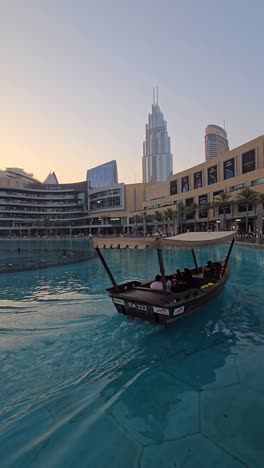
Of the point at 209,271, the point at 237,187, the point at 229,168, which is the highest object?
the point at 229,168

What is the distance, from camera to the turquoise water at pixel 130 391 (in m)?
3.46

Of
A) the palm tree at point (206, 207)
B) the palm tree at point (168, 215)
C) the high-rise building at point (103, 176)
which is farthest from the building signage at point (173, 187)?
the high-rise building at point (103, 176)

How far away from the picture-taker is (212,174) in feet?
222

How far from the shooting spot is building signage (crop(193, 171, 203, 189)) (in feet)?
236

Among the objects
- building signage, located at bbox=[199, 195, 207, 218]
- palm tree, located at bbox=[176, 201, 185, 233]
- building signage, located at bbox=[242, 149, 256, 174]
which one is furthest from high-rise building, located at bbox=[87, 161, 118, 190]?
building signage, located at bbox=[242, 149, 256, 174]

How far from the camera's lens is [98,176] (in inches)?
4791

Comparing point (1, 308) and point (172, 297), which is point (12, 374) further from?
point (1, 308)

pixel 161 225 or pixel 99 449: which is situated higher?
pixel 161 225

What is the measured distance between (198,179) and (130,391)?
73792mm

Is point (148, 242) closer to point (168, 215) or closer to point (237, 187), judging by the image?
point (237, 187)

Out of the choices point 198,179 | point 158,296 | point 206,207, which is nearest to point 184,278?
point 158,296

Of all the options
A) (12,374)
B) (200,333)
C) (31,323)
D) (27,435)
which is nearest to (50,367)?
(12,374)

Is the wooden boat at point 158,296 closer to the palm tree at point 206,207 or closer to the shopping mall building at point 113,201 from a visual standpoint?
the shopping mall building at point 113,201

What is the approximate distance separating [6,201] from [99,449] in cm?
12297
